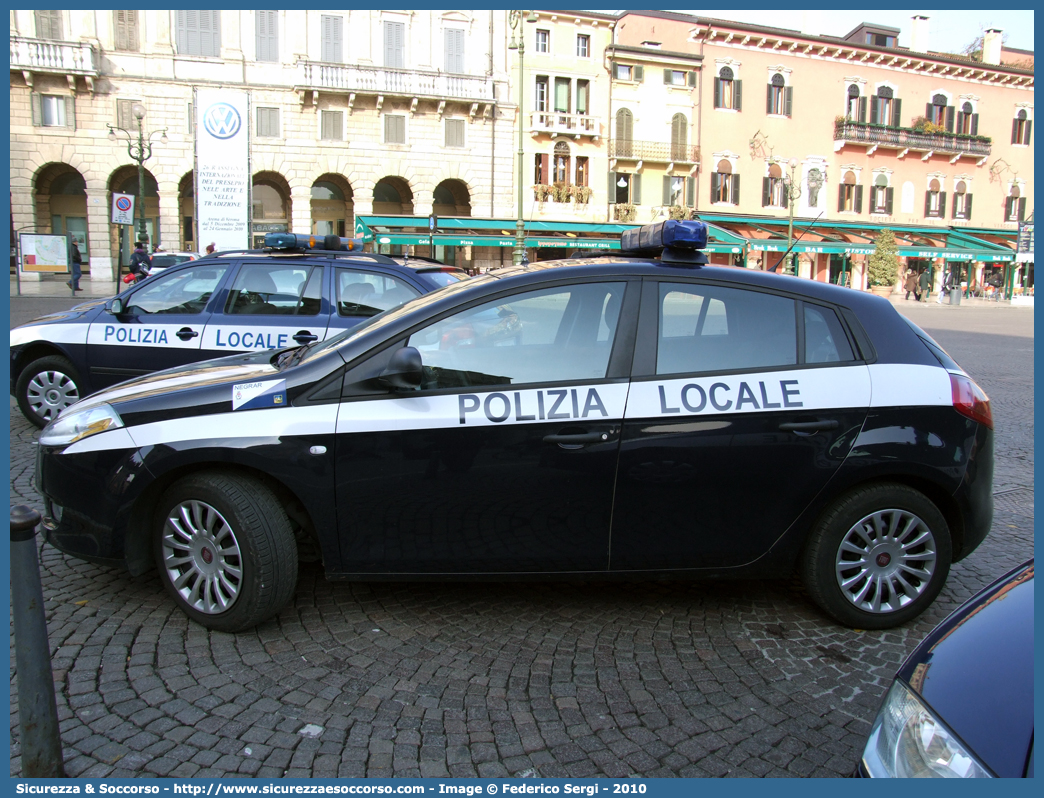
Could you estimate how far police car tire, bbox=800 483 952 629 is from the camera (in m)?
3.38

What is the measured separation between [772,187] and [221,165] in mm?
34075

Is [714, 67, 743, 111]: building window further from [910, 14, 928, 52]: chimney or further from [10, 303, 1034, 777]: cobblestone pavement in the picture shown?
[10, 303, 1034, 777]: cobblestone pavement

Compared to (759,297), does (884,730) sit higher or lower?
lower

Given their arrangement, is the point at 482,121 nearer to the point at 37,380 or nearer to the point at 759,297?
the point at 37,380

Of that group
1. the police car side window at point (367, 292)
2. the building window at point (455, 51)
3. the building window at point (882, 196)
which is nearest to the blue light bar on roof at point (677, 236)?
the police car side window at point (367, 292)

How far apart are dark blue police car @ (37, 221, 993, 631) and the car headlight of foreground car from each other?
1.50 metres

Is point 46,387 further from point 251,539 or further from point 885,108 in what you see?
point 885,108

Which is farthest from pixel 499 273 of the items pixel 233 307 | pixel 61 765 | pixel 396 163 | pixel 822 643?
pixel 396 163

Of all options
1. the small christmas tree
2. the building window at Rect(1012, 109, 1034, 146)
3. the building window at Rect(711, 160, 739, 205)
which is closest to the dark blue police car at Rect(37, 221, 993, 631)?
the small christmas tree

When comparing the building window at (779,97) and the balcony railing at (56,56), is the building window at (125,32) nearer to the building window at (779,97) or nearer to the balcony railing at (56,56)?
the balcony railing at (56,56)

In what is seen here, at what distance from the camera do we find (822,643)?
338 cm

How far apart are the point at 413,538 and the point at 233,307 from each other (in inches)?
169

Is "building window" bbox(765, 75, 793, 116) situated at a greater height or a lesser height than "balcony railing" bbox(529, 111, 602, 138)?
greater

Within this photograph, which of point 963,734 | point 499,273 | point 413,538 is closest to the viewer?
point 963,734
